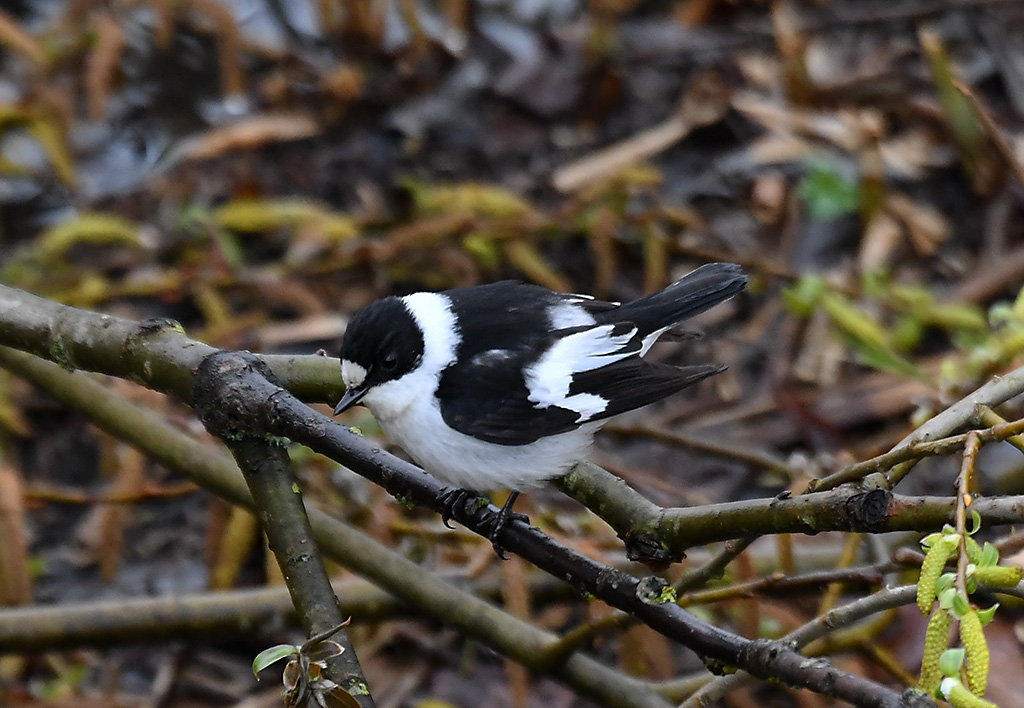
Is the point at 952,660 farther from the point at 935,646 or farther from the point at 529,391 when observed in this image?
the point at 529,391

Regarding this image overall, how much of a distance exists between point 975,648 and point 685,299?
1496 millimetres

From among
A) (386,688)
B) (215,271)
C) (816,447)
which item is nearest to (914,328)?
(816,447)

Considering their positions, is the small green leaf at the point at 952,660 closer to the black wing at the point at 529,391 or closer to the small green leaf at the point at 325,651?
the small green leaf at the point at 325,651

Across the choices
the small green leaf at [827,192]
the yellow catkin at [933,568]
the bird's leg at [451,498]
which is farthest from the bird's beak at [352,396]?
the small green leaf at [827,192]

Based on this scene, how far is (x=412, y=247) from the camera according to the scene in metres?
4.84

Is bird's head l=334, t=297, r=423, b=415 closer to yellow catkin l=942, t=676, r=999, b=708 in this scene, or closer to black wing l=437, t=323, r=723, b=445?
black wing l=437, t=323, r=723, b=445

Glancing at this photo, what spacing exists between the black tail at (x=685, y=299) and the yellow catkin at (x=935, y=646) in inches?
55.4

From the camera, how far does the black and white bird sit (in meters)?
2.59

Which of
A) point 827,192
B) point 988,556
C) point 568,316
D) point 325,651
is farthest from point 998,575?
point 827,192

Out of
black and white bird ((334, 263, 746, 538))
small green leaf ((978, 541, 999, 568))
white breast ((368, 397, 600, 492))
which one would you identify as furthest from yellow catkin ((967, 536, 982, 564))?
white breast ((368, 397, 600, 492))

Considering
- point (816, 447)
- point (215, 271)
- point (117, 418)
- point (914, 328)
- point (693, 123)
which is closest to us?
point (117, 418)

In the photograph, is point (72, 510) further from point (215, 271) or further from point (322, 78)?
point (322, 78)

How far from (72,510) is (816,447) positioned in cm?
275

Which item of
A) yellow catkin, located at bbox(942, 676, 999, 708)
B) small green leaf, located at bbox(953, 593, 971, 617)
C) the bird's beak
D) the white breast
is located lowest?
yellow catkin, located at bbox(942, 676, 999, 708)
